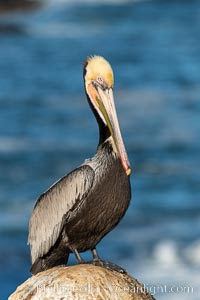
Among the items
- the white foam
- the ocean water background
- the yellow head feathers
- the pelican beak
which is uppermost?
the ocean water background

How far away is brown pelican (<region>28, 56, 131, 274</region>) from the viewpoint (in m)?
8.53

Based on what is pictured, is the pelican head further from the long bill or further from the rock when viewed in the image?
the rock

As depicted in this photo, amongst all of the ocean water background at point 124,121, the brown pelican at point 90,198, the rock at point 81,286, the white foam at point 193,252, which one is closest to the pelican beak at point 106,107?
the brown pelican at point 90,198

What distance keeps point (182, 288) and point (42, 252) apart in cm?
840

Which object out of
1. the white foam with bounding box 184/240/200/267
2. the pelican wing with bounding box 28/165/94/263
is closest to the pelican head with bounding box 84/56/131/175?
the pelican wing with bounding box 28/165/94/263

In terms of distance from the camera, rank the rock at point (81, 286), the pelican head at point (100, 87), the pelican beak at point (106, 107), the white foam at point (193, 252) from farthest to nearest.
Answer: the white foam at point (193, 252) < the pelican head at point (100, 87) < the pelican beak at point (106, 107) < the rock at point (81, 286)

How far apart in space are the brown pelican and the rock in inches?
17.3

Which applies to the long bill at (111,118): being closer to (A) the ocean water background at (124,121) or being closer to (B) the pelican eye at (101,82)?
(B) the pelican eye at (101,82)

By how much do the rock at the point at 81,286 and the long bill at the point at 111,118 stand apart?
0.88m

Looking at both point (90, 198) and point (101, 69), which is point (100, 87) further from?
point (90, 198)

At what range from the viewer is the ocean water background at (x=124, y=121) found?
1908 centimetres

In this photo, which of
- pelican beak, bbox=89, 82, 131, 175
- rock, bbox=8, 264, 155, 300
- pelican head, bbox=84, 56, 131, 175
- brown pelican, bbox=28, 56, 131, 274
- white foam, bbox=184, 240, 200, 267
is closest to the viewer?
rock, bbox=8, 264, 155, 300

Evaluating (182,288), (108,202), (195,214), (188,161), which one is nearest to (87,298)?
(108,202)

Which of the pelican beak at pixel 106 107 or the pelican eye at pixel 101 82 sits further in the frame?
the pelican eye at pixel 101 82
